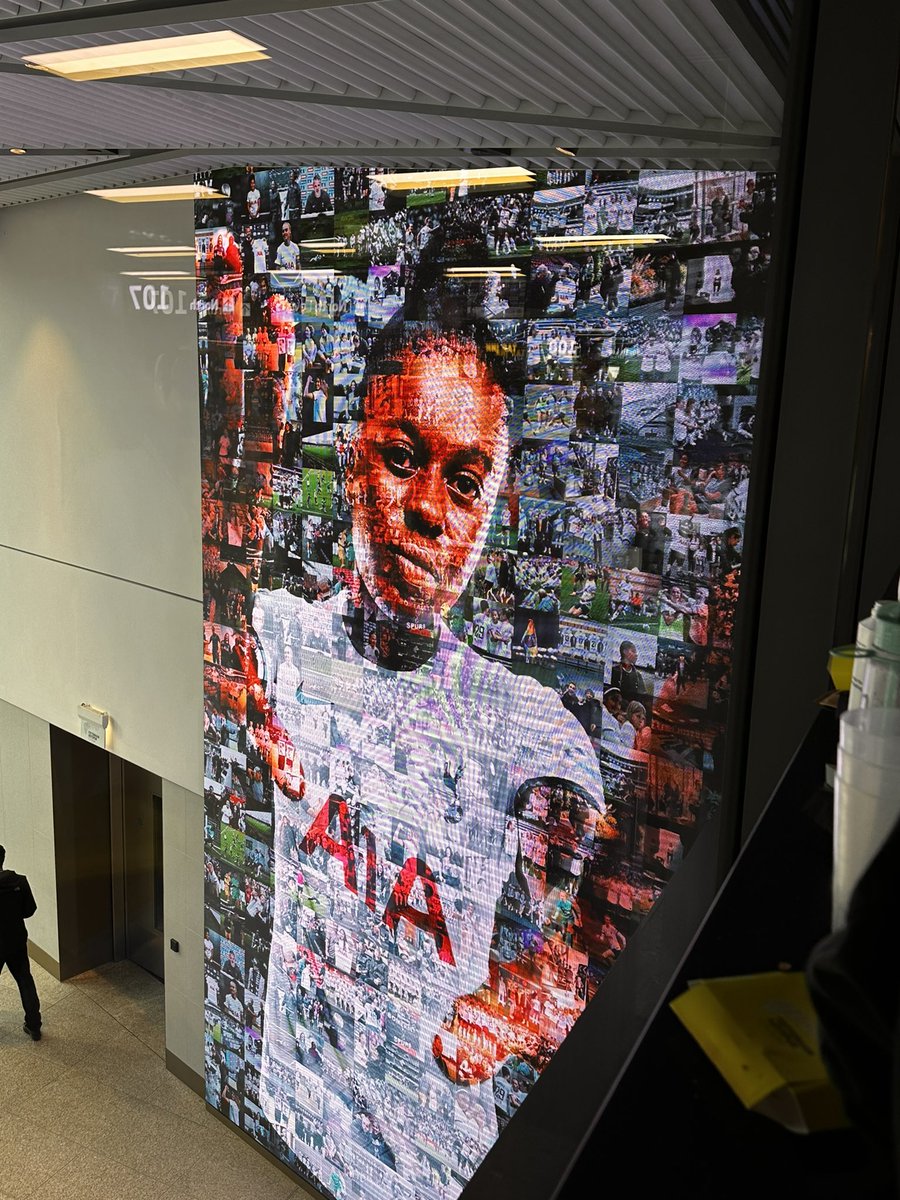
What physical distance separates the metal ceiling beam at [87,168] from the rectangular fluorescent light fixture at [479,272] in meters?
1.96

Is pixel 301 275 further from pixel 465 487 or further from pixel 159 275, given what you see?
pixel 465 487

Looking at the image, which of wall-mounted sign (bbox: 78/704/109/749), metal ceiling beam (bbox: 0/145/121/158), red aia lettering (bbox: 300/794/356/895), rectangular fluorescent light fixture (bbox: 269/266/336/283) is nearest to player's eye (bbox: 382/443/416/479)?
rectangular fluorescent light fixture (bbox: 269/266/336/283)

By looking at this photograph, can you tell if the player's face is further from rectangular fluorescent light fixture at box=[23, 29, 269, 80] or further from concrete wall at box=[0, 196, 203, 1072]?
rectangular fluorescent light fixture at box=[23, 29, 269, 80]

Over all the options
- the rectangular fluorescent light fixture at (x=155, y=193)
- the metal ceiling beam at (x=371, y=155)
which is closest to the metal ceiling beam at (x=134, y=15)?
the metal ceiling beam at (x=371, y=155)

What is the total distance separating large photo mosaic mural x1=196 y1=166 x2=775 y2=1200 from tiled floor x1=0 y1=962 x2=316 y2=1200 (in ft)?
1.10

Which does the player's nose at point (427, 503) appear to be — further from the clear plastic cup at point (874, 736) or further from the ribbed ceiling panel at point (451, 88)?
the clear plastic cup at point (874, 736)

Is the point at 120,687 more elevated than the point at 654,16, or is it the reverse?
the point at 654,16

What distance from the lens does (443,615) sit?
5.07m

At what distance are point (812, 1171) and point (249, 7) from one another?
340cm

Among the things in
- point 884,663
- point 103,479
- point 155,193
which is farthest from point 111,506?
point 884,663

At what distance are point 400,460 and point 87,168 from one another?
2974 millimetres

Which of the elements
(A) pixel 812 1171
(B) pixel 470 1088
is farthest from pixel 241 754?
(A) pixel 812 1171

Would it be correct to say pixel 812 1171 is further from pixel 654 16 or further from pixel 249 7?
pixel 249 7

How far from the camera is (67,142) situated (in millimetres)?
5398
